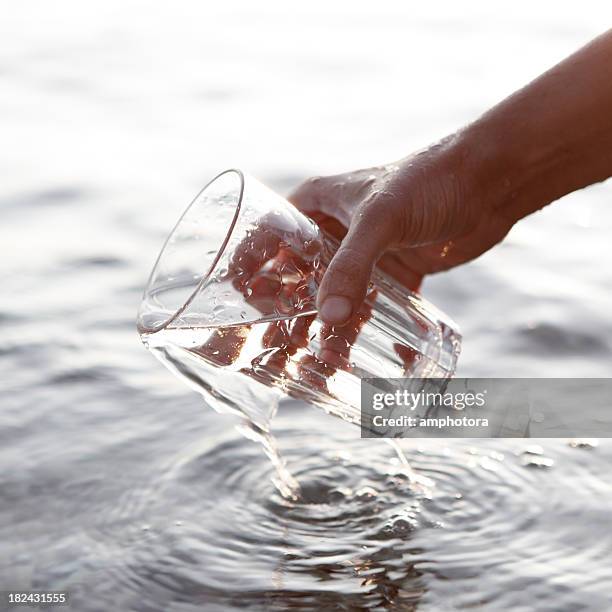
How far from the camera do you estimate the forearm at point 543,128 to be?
89.7 inches

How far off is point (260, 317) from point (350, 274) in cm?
16

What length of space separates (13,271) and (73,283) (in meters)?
0.18

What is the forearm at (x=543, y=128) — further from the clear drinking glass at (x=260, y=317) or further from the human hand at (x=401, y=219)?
the clear drinking glass at (x=260, y=317)

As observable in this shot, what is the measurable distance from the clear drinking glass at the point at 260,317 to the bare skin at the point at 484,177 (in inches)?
5.6

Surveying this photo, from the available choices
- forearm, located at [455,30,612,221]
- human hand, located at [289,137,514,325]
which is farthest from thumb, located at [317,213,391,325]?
forearm, located at [455,30,612,221]

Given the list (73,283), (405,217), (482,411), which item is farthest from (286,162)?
(405,217)

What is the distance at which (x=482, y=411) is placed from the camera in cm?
255

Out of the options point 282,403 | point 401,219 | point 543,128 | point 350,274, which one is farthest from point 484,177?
point 282,403

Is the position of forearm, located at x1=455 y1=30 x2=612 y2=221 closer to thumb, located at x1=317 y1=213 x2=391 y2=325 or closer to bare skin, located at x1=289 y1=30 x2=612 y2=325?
bare skin, located at x1=289 y1=30 x2=612 y2=325

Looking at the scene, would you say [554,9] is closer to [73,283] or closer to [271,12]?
[271,12]

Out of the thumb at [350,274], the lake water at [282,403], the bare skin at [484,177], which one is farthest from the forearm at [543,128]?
the lake water at [282,403]

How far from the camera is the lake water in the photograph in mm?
2031

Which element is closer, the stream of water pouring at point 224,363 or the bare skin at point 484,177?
the stream of water pouring at point 224,363

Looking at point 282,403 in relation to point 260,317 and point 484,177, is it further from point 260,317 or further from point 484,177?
point 260,317
